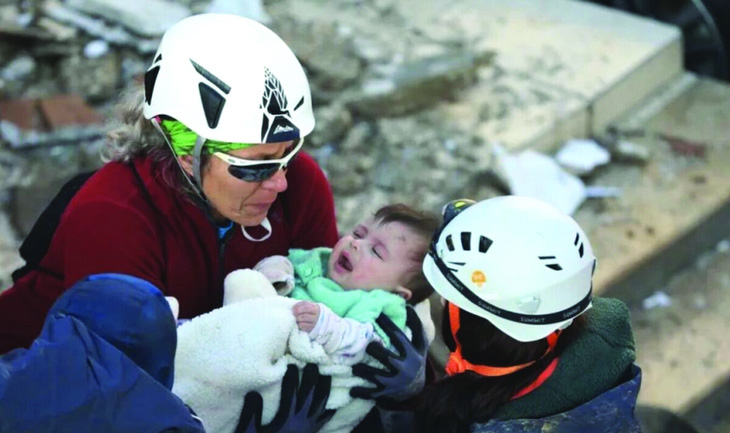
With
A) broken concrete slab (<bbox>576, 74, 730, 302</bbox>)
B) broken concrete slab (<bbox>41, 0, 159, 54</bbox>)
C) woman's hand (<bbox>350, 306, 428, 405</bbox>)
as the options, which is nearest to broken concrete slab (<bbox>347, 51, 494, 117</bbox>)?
broken concrete slab (<bbox>576, 74, 730, 302</bbox>)

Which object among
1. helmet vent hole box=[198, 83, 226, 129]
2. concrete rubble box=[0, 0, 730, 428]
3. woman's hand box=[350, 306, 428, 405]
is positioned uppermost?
helmet vent hole box=[198, 83, 226, 129]

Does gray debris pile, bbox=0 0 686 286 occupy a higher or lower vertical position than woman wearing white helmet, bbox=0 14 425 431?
lower

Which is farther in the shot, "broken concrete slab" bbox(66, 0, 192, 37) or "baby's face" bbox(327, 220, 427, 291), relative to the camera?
"broken concrete slab" bbox(66, 0, 192, 37)

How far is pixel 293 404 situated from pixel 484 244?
0.67m

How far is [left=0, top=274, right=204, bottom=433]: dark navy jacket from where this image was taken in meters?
1.69

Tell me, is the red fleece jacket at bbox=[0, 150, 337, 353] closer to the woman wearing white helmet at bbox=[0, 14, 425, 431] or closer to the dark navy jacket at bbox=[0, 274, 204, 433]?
the woman wearing white helmet at bbox=[0, 14, 425, 431]

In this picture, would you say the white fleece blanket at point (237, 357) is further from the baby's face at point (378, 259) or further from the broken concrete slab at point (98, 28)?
the broken concrete slab at point (98, 28)

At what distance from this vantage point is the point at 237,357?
8.80ft

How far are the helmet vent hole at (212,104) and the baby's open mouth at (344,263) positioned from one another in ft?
1.85

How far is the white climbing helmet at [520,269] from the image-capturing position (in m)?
2.60

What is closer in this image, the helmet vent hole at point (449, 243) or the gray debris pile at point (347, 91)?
the helmet vent hole at point (449, 243)

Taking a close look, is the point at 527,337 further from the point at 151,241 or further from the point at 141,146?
the point at 141,146

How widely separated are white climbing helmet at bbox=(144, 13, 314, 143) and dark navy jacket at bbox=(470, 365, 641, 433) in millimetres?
989

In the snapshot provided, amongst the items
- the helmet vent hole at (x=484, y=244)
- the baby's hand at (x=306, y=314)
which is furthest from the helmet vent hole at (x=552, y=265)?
the baby's hand at (x=306, y=314)
